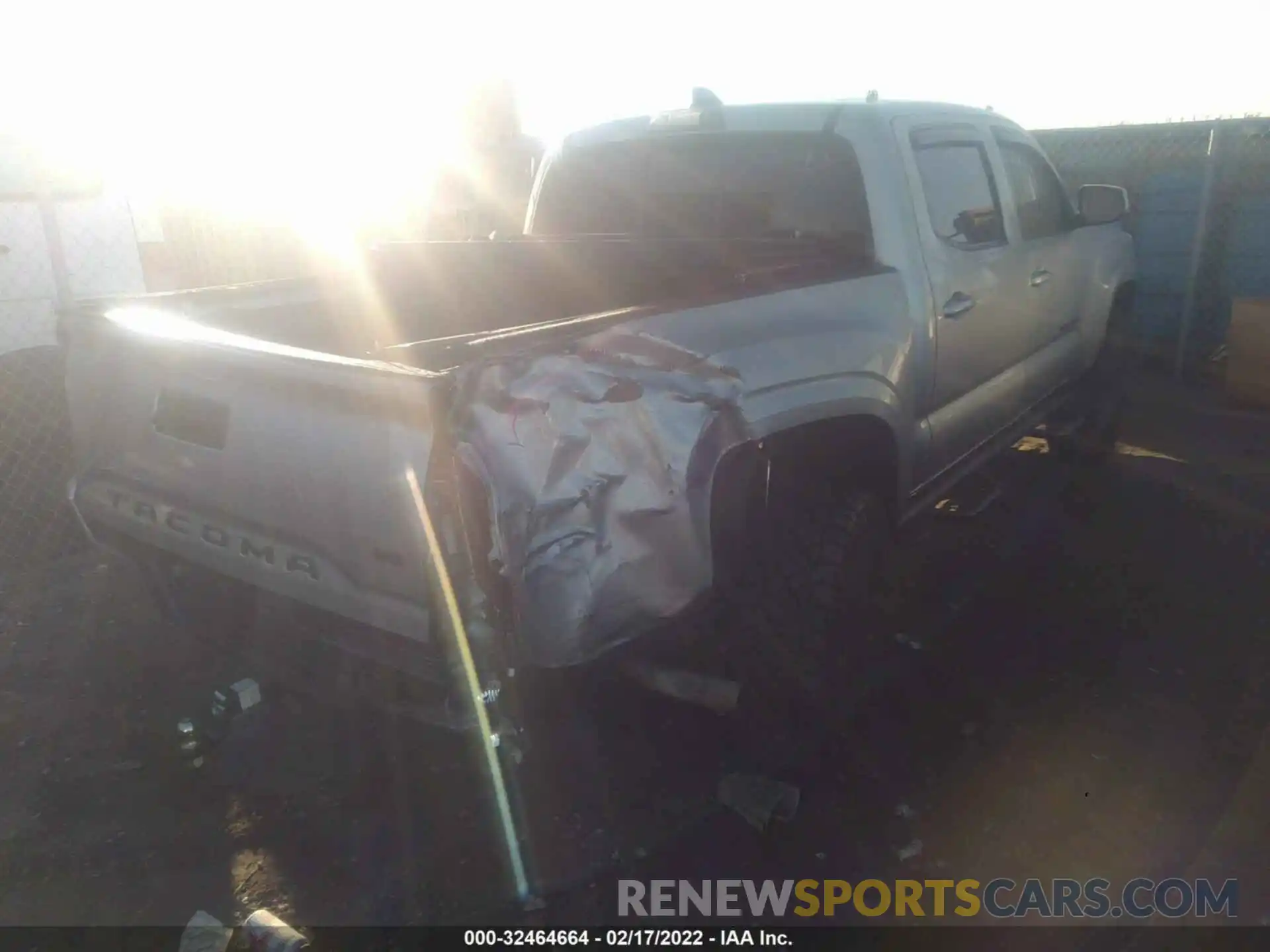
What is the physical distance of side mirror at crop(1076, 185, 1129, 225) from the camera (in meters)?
4.87

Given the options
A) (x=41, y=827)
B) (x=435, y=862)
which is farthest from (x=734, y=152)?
(x=41, y=827)

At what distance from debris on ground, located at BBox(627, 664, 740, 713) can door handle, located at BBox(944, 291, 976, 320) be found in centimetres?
177

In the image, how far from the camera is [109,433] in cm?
289

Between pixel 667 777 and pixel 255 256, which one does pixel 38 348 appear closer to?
pixel 667 777

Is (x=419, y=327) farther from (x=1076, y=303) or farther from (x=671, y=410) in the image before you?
(x=1076, y=303)

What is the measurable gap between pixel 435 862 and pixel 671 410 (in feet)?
4.86

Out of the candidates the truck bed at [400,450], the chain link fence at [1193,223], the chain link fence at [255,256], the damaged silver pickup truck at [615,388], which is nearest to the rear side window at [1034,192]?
the damaged silver pickup truck at [615,388]

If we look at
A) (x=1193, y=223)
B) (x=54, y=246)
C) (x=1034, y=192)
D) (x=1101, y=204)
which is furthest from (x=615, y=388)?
(x=1193, y=223)

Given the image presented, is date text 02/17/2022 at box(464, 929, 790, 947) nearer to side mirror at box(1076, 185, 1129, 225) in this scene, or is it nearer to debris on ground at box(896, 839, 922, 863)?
debris on ground at box(896, 839, 922, 863)

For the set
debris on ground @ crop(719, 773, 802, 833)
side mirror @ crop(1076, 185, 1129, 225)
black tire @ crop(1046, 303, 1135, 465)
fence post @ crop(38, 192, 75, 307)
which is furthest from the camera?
black tire @ crop(1046, 303, 1135, 465)

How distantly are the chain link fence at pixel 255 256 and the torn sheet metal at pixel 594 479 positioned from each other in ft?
12.7

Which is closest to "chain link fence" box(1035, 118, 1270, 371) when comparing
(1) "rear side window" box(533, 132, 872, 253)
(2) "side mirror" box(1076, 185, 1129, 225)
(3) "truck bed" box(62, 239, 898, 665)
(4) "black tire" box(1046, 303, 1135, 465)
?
(4) "black tire" box(1046, 303, 1135, 465)

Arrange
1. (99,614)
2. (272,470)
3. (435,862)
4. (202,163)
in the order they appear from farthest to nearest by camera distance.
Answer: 1. (202,163)
2. (99,614)
3. (435,862)
4. (272,470)

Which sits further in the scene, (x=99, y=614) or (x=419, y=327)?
(x=99, y=614)
